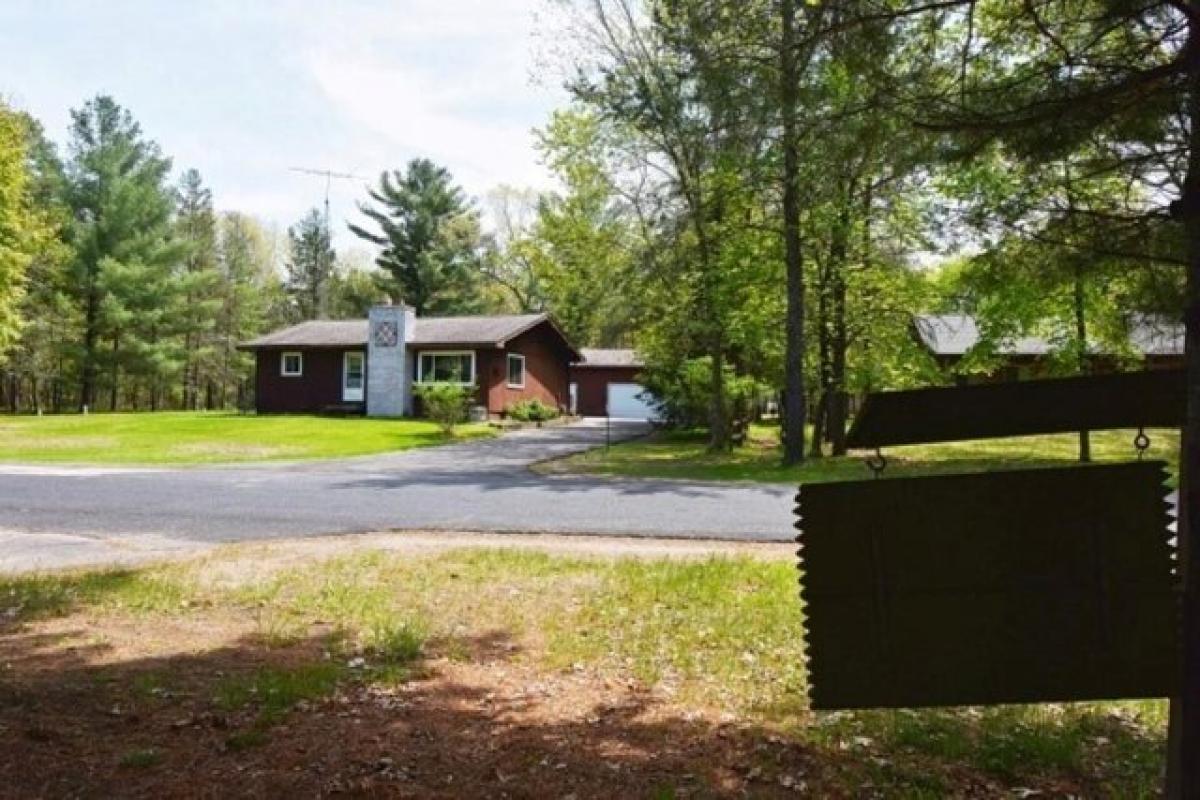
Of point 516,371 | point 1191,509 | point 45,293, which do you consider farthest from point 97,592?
point 45,293

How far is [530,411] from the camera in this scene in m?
34.0

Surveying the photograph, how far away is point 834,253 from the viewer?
67.8 feet

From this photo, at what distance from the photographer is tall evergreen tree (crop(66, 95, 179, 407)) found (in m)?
40.4

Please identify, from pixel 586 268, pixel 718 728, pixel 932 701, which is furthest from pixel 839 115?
pixel 586 268

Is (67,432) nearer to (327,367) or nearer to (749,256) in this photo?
(327,367)

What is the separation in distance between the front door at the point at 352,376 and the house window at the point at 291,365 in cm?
216

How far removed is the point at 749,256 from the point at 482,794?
60.6 feet

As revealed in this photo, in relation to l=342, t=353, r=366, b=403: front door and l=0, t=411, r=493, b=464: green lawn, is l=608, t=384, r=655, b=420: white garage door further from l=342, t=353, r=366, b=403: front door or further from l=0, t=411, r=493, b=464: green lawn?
l=0, t=411, r=493, b=464: green lawn

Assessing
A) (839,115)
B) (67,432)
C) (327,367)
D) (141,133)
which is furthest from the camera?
(141,133)

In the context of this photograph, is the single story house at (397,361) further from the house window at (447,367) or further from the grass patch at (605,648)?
the grass patch at (605,648)

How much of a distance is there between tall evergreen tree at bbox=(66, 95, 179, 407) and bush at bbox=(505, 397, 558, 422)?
787 inches

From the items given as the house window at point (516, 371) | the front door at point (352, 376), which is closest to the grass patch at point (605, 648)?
the house window at point (516, 371)

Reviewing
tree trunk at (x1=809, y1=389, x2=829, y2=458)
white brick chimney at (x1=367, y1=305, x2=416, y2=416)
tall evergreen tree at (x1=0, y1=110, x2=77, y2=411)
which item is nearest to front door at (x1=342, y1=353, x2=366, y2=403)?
white brick chimney at (x1=367, y1=305, x2=416, y2=416)

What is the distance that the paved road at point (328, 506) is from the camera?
33.3ft
